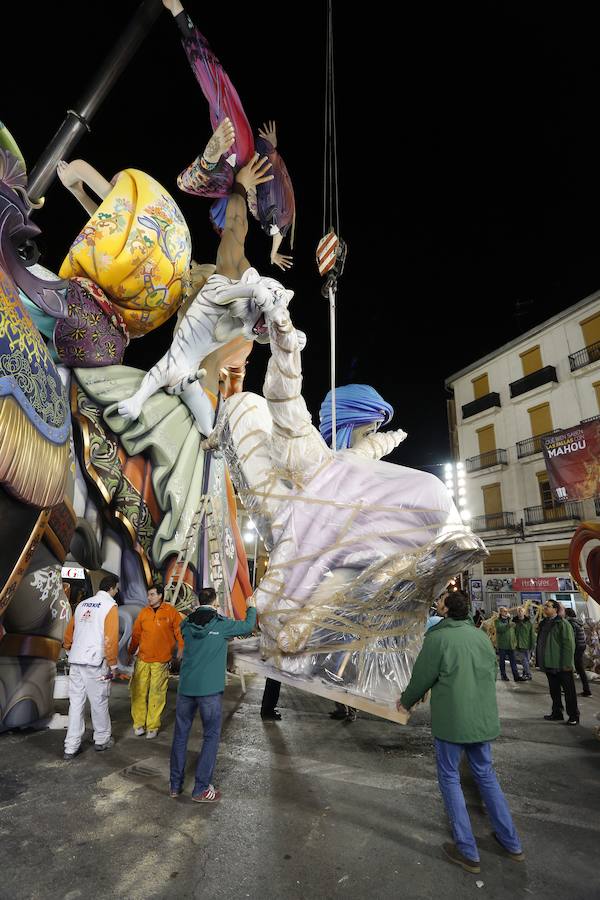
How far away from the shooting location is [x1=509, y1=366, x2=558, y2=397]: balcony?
56.6 ft

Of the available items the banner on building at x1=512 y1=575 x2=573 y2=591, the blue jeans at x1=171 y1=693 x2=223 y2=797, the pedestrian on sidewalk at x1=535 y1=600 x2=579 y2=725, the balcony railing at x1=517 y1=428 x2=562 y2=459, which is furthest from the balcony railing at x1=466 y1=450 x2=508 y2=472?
Result: the blue jeans at x1=171 y1=693 x2=223 y2=797

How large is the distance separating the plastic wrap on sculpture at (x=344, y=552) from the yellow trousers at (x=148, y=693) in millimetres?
1931

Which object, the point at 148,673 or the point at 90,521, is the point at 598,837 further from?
the point at 90,521

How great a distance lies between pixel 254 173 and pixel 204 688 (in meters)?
5.71

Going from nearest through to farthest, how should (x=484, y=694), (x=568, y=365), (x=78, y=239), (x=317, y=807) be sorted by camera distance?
(x=484, y=694) → (x=317, y=807) → (x=78, y=239) → (x=568, y=365)

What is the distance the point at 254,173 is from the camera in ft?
19.0

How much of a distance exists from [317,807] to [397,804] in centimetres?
49

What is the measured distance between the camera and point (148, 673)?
4113 millimetres

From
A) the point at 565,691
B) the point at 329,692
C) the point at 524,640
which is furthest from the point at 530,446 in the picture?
the point at 329,692

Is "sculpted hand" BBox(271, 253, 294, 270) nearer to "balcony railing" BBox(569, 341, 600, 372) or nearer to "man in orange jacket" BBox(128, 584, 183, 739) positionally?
"man in orange jacket" BBox(128, 584, 183, 739)

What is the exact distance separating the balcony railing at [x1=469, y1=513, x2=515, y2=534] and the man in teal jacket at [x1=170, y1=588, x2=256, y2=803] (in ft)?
51.7

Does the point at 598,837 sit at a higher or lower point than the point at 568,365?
lower

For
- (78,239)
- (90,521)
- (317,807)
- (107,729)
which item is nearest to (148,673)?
(107,729)

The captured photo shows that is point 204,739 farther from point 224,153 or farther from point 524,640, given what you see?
point 524,640
